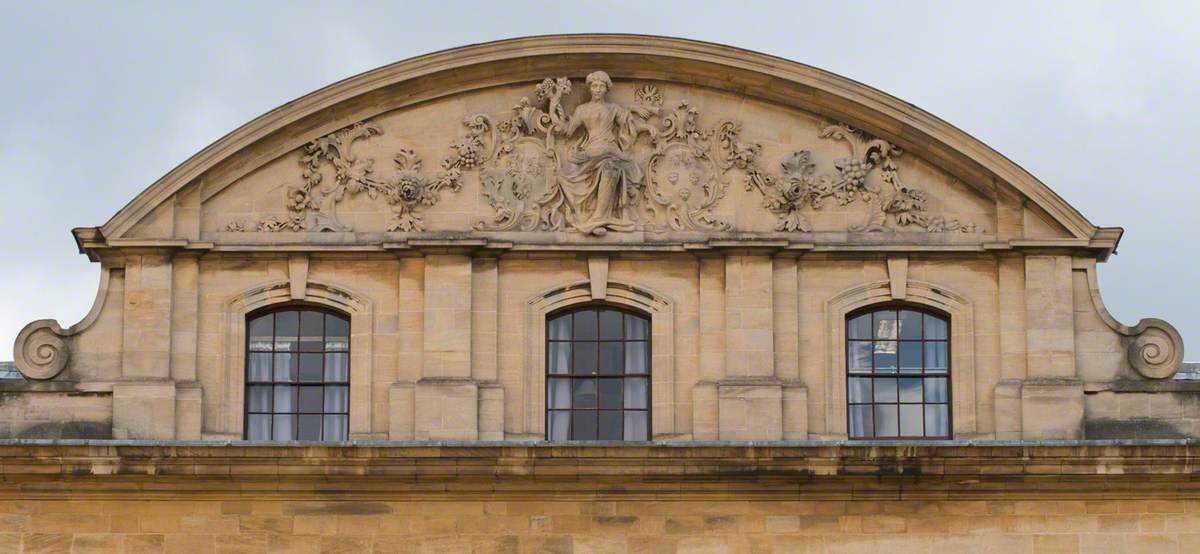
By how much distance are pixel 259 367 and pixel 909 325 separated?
7995mm

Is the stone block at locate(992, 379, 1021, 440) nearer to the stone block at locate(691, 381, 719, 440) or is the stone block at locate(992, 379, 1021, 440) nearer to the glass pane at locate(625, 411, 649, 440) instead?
the stone block at locate(691, 381, 719, 440)

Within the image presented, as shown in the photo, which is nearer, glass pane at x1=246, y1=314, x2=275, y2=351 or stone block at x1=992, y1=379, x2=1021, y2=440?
stone block at x1=992, y1=379, x2=1021, y2=440

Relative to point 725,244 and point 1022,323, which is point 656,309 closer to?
point 725,244

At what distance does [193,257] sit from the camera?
39.9 m

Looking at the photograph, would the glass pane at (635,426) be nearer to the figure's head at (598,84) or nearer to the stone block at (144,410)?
the figure's head at (598,84)

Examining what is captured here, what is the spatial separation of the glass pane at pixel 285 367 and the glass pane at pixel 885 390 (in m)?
7.14

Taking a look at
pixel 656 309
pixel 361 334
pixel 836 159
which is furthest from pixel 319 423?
pixel 836 159

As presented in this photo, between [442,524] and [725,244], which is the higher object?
[725,244]

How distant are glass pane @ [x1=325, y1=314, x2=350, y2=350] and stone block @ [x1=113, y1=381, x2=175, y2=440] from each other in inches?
79.3

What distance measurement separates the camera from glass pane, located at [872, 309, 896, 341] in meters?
40.0

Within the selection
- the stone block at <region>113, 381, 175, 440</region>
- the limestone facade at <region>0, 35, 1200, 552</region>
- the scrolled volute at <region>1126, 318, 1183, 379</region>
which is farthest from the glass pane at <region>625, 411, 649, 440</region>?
the scrolled volute at <region>1126, 318, 1183, 379</region>

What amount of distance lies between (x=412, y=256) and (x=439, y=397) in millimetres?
1861

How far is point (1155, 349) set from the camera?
130ft

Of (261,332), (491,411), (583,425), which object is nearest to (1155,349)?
(583,425)
